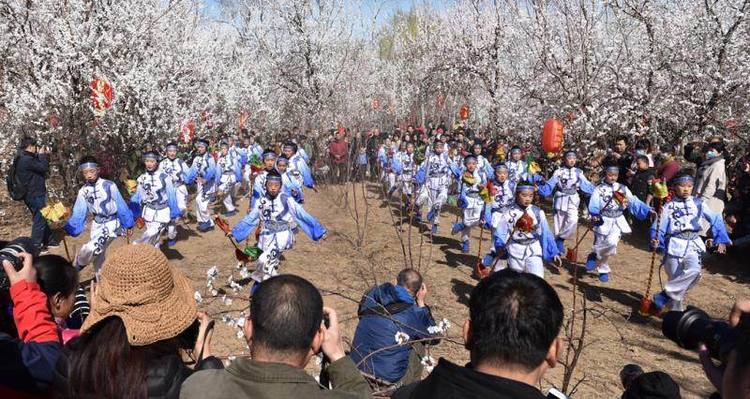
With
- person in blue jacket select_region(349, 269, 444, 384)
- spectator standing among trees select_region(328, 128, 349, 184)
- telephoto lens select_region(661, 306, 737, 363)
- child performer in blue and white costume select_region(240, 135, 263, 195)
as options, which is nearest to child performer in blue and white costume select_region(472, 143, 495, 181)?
spectator standing among trees select_region(328, 128, 349, 184)

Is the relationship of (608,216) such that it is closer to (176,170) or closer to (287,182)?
(287,182)

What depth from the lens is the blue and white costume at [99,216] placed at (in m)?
7.25

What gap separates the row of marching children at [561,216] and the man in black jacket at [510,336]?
3342mm

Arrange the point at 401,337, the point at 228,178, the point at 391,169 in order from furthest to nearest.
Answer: the point at 391,169
the point at 228,178
the point at 401,337

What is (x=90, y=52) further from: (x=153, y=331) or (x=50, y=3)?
(x=153, y=331)

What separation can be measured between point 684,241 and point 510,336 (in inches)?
245

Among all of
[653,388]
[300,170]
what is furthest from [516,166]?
[653,388]

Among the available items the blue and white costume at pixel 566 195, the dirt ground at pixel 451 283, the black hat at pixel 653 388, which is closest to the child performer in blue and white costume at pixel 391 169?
the dirt ground at pixel 451 283

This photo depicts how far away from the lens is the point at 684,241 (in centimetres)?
685

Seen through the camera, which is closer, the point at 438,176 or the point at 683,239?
the point at 683,239

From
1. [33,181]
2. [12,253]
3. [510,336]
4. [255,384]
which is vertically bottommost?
[33,181]

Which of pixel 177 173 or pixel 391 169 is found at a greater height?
pixel 391 169

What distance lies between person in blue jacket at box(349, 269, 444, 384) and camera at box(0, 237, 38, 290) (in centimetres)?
205

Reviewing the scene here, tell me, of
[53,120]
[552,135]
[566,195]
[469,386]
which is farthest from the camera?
[53,120]
